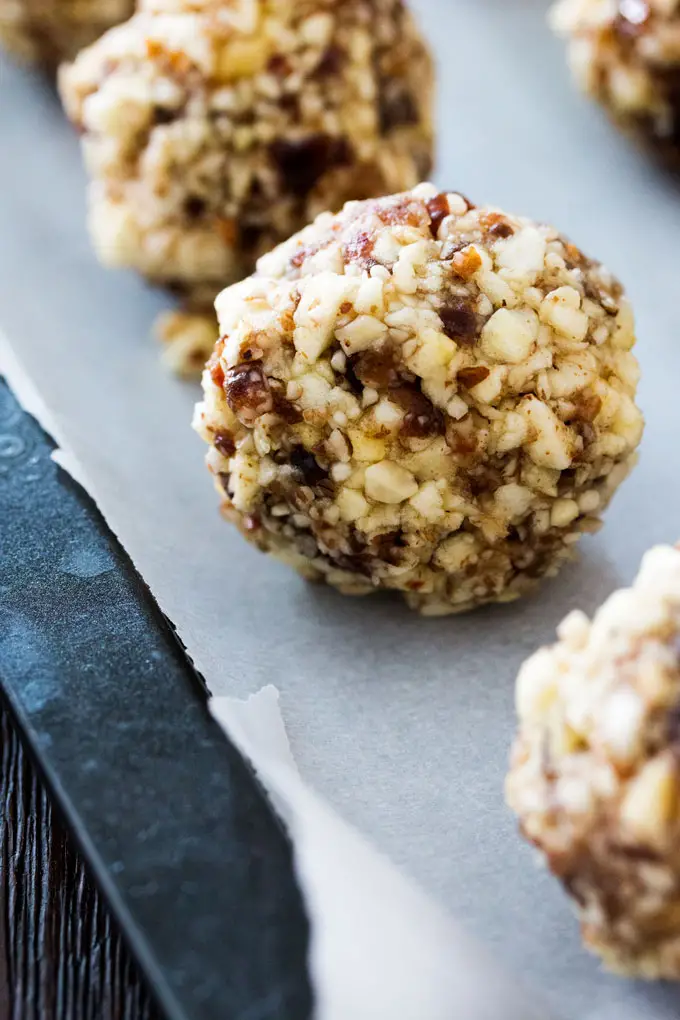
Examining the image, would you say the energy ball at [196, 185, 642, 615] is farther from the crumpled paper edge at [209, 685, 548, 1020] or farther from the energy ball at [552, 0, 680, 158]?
the energy ball at [552, 0, 680, 158]

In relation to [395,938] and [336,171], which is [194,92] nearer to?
[336,171]

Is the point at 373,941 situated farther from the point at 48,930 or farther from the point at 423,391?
the point at 423,391

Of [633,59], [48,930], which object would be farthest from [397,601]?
[633,59]

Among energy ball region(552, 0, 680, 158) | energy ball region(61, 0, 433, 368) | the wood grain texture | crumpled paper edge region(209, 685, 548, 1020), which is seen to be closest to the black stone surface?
crumpled paper edge region(209, 685, 548, 1020)

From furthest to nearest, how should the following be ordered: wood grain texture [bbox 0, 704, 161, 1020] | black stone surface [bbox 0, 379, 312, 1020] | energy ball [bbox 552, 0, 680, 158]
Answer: energy ball [bbox 552, 0, 680, 158] → wood grain texture [bbox 0, 704, 161, 1020] → black stone surface [bbox 0, 379, 312, 1020]

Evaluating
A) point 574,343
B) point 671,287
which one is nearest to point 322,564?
point 574,343
